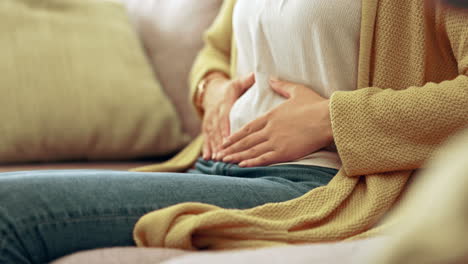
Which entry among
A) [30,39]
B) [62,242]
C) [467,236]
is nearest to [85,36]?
[30,39]

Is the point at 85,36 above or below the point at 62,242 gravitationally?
below

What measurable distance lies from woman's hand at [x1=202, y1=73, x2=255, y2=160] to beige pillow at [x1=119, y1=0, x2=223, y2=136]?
1.16 ft

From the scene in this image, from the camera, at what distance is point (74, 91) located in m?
1.46

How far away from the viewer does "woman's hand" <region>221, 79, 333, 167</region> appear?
980mm

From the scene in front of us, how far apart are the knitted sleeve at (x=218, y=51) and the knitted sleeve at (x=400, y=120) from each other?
521 mm

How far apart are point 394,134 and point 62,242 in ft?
1.74

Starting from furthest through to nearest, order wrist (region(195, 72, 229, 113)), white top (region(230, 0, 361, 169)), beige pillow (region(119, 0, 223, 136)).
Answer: beige pillow (region(119, 0, 223, 136)) < wrist (region(195, 72, 229, 113)) < white top (region(230, 0, 361, 169))

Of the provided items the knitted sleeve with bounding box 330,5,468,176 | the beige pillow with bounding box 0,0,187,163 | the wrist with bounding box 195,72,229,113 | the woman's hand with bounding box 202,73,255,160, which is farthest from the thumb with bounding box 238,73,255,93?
the beige pillow with bounding box 0,0,187,163

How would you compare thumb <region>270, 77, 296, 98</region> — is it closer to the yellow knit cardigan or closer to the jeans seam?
the yellow knit cardigan

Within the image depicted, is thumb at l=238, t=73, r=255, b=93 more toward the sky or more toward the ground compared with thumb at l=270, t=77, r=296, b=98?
more toward the ground

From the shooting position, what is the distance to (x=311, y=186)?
3.09 feet

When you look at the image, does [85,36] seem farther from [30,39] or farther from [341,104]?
[341,104]

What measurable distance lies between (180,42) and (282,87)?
65 cm

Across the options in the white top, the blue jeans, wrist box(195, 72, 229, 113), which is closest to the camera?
the blue jeans
